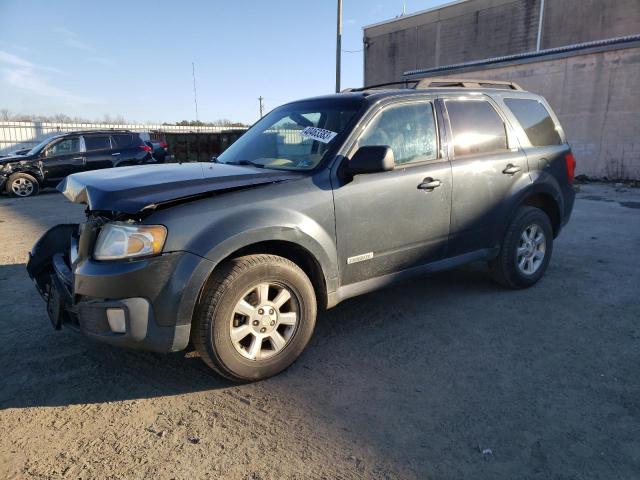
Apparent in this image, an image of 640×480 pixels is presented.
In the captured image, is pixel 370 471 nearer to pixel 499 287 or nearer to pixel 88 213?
pixel 88 213

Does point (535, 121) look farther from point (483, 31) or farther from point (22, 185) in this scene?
point (483, 31)

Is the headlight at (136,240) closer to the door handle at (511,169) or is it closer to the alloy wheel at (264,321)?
the alloy wheel at (264,321)

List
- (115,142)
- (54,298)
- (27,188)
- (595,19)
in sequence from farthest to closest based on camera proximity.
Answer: (595,19), (115,142), (27,188), (54,298)

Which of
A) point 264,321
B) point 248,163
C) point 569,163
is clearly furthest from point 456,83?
point 264,321

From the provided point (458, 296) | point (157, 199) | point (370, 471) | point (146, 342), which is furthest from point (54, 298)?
Result: point (458, 296)

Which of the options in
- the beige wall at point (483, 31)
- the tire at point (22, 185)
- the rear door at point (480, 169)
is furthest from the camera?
the beige wall at point (483, 31)

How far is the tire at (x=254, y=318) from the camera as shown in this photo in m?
2.65

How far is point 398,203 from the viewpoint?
338cm

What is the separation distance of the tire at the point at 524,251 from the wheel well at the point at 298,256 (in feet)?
6.56

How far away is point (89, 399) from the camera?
2.70 m

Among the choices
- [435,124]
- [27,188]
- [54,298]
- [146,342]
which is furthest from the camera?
[27,188]

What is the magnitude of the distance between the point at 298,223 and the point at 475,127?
6.70 feet

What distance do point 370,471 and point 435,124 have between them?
2685 mm

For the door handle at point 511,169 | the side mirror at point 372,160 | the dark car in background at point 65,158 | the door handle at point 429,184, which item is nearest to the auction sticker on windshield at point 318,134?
the side mirror at point 372,160
